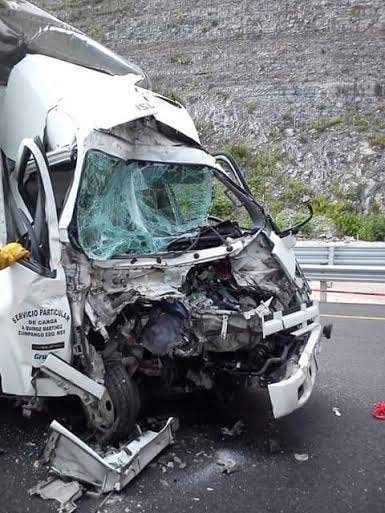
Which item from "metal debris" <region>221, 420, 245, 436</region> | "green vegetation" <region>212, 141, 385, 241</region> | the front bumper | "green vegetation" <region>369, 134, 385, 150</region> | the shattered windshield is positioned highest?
the shattered windshield

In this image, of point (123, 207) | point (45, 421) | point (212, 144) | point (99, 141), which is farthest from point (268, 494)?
point (212, 144)

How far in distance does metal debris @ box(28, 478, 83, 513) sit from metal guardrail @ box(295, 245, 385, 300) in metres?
6.92

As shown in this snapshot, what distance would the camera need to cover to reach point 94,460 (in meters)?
3.47

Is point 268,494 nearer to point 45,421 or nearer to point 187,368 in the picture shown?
point 187,368

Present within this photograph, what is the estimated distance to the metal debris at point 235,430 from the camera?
4250 millimetres

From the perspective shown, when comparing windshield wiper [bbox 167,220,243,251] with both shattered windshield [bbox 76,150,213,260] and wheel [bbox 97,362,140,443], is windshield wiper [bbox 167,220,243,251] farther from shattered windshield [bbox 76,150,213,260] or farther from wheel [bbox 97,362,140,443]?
wheel [bbox 97,362,140,443]

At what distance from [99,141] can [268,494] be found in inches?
95.3

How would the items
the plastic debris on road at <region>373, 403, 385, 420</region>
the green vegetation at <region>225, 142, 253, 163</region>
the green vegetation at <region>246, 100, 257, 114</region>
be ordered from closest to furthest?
the plastic debris on road at <region>373, 403, 385, 420</region> → the green vegetation at <region>225, 142, 253, 163</region> → the green vegetation at <region>246, 100, 257, 114</region>

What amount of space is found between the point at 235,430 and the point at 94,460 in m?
1.20

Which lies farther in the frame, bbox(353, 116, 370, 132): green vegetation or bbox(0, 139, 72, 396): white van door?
bbox(353, 116, 370, 132): green vegetation

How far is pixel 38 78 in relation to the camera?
4645 millimetres

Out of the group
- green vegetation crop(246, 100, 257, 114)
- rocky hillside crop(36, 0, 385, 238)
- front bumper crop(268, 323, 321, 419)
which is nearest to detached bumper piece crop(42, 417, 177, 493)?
front bumper crop(268, 323, 321, 419)

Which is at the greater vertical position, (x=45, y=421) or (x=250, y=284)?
(x=250, y=284)

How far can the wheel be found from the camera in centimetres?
381
